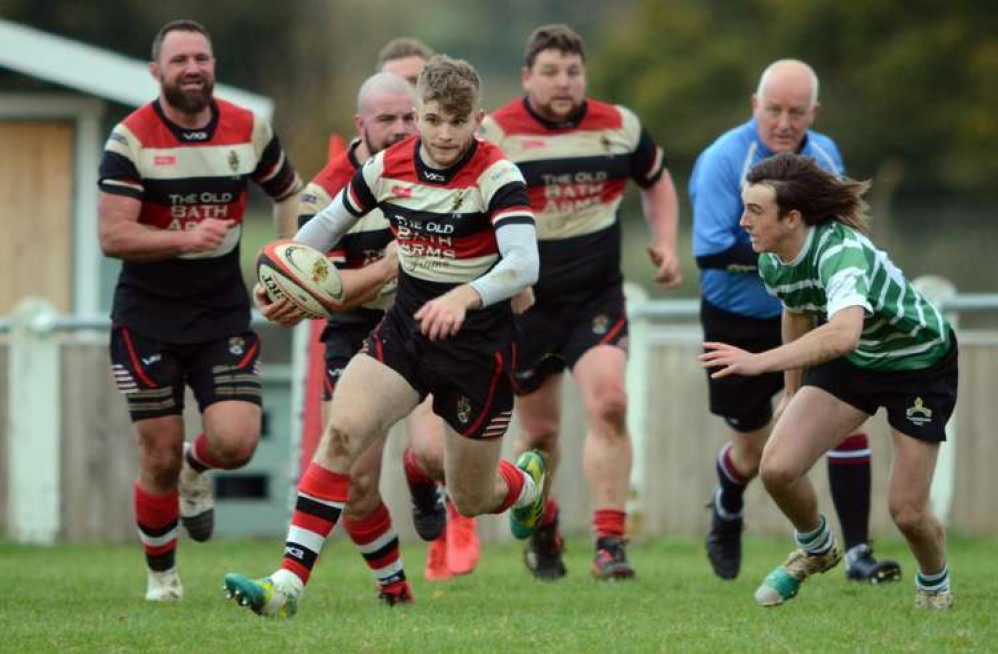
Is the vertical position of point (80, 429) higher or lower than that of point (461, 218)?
lower

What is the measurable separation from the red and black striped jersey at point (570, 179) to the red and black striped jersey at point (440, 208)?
1.88m

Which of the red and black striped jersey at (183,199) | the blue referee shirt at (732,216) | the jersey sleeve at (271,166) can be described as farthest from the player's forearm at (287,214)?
the blue referee shirt at (732,216)

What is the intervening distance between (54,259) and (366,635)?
31.4ft

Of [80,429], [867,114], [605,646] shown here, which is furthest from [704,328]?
[867,114]

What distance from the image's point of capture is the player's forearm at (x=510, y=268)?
7426 millimetres

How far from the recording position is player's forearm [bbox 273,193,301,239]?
30.6ft

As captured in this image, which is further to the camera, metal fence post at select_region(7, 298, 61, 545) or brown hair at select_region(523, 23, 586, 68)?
metal fence post at select_region(7, 298, 61, 545)

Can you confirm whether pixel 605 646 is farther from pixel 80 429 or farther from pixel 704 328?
pixel 80 429

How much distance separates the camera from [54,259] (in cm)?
1602

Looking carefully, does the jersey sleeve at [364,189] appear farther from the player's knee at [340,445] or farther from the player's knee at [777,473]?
the player's knee at [777,473]

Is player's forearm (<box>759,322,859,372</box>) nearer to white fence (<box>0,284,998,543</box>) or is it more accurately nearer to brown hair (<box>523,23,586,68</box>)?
brown hair (<box>523,23,586,68</box>)

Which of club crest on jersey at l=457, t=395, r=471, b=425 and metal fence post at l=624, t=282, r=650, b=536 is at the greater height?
club crest on jersey at l=457, t=395, r=471, b=425

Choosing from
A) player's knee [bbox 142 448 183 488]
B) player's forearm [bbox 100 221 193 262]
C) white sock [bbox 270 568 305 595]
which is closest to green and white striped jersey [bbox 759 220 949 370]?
white sock [bbox 270 568 305 595]

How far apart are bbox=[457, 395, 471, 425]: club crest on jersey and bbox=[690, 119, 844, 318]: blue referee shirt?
2.20 m
